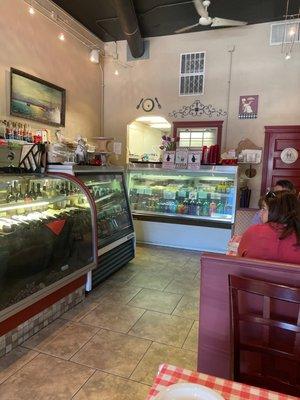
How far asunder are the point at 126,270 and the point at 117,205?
0.92 meters

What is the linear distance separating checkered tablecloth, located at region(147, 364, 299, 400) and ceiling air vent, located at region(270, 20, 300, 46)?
5729 millimetres

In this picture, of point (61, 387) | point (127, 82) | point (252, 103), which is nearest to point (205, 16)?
point (252, 103)

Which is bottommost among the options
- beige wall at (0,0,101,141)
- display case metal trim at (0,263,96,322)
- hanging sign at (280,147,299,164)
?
display case metal trim at (0,263,96,322)

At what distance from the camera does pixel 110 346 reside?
2.45 m

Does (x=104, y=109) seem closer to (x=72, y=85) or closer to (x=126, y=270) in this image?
(x=72, y=85)

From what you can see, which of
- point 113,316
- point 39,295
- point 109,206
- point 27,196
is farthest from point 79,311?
point 109,206

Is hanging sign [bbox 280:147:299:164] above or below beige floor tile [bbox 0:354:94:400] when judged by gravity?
above

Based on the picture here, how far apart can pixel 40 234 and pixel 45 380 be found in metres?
1.16

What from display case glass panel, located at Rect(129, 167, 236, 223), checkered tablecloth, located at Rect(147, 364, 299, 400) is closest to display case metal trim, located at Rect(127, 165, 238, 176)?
display case glass panel, located at Rect(129, 167, 236, 223)

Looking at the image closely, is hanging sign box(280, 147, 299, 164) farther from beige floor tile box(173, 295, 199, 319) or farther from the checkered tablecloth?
the checkered tablecloth

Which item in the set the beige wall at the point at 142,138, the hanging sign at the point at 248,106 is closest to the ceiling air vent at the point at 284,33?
the hanging sign at the point at 248,106

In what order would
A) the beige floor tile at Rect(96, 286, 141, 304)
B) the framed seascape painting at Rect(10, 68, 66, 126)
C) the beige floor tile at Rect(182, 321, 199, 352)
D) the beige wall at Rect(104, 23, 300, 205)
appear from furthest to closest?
the beige wall at Rect(104, 23, 300, 205)
the framed seascape painting at Rect(10, 68, 66, 126)
the beige floor tile at Rect(96, 286, 141, 304)
the beige floor tile at Rect(182, 321, 199, 352)

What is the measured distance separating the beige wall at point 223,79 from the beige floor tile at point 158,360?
399cm

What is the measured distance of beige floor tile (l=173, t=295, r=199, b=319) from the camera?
2.99 metres
